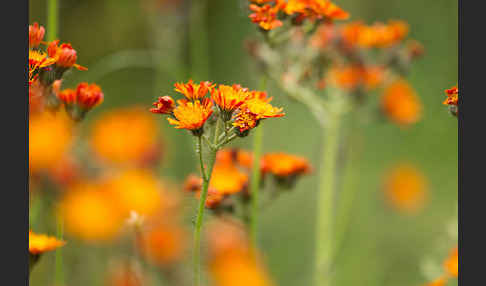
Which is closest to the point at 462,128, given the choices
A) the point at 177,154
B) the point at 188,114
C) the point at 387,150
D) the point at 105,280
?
the point at 188,114

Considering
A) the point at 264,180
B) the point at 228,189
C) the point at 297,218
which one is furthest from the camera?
the point at 297,218

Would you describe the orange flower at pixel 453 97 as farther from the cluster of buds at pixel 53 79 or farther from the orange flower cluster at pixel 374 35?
the orange flower cluster at pixel 374 35

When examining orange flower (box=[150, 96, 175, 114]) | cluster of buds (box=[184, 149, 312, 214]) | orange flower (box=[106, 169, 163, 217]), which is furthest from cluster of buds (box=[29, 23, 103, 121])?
orange flower (box=[106, 169, 163, 217])

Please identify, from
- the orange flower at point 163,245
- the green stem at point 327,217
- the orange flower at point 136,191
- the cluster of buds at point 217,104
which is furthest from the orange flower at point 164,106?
Result: the green stem at point 327,217

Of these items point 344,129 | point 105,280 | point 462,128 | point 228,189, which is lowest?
point 105,280

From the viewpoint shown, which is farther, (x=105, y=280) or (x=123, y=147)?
(x=123, y=147)

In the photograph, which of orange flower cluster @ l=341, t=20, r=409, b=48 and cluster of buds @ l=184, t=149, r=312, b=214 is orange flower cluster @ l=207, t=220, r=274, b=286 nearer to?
cluster of buds @ l=184, t=149, r=312, b=214

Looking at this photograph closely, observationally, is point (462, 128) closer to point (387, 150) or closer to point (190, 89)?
point (190, 89)
